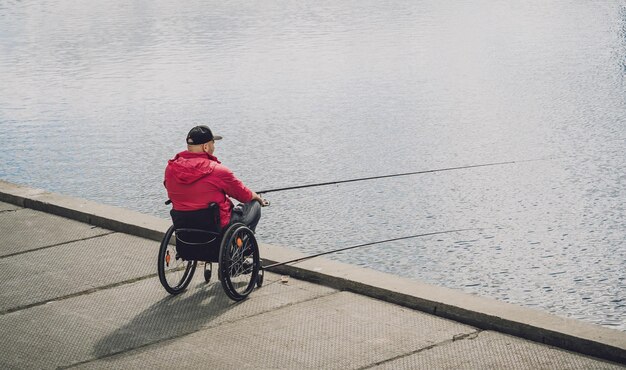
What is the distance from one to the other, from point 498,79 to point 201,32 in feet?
37.0

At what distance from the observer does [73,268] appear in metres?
8.79

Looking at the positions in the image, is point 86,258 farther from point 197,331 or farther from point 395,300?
point 395,300

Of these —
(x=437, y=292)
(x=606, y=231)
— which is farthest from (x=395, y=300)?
(x=606, y=231)

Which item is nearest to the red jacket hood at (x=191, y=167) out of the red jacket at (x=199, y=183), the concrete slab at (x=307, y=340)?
the red jacket at (x=199, y=183)

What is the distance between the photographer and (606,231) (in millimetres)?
10352

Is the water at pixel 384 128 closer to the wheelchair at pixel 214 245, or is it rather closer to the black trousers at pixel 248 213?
the black trousers at pixel 248 213

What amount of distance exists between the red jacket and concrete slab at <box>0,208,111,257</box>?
2426mm

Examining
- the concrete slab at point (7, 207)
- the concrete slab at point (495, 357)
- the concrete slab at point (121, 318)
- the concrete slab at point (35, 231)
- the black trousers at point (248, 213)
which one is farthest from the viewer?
the concrete slab at point (7, 207)

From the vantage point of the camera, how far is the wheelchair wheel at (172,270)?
766cm

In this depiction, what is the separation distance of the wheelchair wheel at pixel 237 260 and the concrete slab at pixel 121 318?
0.36ft

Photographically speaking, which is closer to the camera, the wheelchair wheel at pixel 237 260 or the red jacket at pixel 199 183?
the wheelchair wheel at pixel 237 260

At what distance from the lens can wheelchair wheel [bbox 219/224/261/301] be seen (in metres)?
7.43

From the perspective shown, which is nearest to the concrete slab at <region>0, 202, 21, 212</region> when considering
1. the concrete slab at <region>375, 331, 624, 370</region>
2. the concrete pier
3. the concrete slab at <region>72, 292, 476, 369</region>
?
the concrete pier

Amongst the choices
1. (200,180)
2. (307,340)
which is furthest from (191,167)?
(307,340)
